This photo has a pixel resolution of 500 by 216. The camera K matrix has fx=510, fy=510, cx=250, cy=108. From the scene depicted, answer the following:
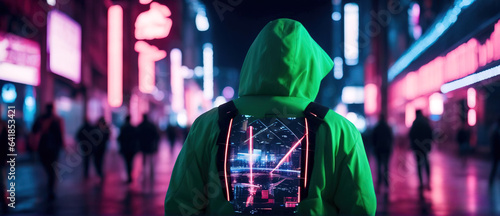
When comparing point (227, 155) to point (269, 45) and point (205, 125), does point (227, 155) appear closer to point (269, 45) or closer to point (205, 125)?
point (205, 125)

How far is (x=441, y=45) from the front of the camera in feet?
79.8

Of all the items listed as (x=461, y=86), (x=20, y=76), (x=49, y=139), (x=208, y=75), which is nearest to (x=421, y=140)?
(x=49, y=139)

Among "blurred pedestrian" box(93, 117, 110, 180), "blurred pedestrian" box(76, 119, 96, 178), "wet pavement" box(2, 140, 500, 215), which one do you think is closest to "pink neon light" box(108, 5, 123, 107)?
"wet pavement" box(2, 140, 500, 215)

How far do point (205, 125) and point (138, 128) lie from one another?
11247 millimetres

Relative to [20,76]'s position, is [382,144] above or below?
below

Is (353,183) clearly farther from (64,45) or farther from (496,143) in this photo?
(64,45)

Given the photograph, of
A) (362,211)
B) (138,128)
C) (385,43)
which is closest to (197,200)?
(362,211)

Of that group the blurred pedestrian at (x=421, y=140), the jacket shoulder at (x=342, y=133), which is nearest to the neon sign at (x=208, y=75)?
the blurred pedestrian at (x=421, y=140)

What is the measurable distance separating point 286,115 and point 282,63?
220 millimetres

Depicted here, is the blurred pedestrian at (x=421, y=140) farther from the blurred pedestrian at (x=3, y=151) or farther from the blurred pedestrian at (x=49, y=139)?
the blurred pedestrian at (x=3, y=151)

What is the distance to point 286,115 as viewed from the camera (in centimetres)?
214

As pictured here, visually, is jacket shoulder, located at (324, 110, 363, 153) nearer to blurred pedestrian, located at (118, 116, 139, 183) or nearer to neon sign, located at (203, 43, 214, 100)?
blurred pedestrian, located at (118, 116, 139, 183)

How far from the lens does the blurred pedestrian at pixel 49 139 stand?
9.70 m

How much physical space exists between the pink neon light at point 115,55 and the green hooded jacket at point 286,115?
22.9 metres
